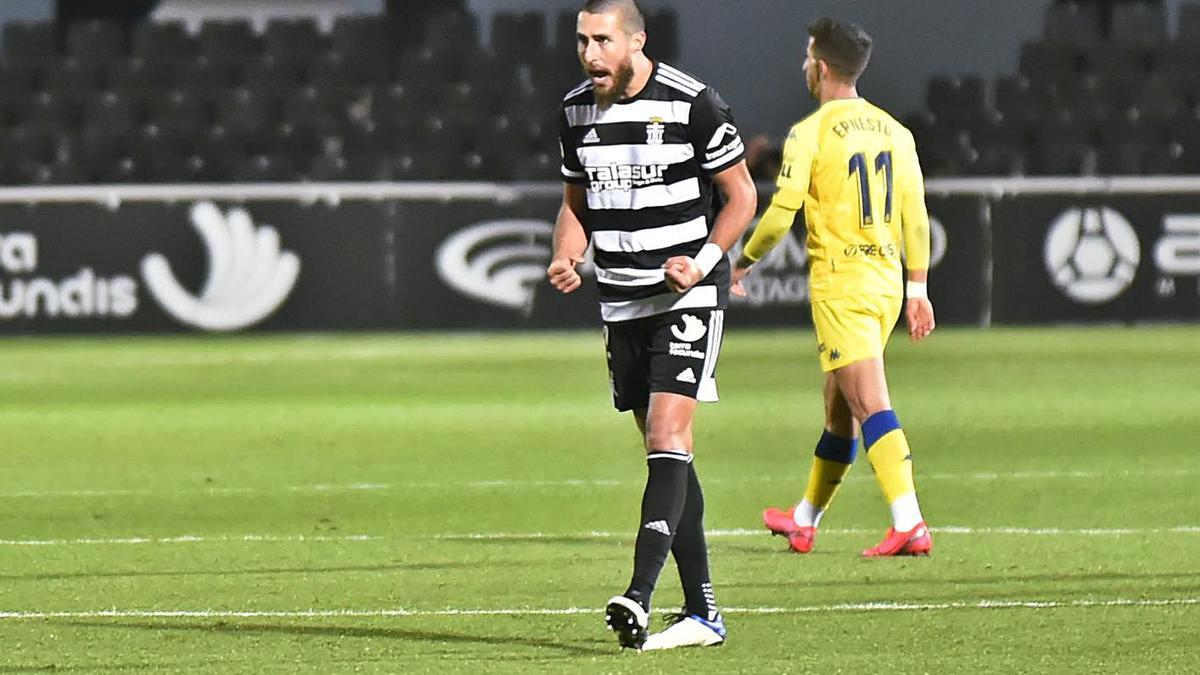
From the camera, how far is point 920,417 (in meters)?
13.6

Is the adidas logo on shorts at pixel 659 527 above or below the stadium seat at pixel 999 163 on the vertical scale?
above

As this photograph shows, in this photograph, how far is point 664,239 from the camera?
6219 mm

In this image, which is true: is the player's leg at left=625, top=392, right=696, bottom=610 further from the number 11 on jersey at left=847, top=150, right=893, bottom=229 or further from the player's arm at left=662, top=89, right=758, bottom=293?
the number 11 on jersey at left=847, top=150, right=893, bottom=229

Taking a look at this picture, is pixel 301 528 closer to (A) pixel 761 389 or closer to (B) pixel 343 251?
(A) pixel 761 389

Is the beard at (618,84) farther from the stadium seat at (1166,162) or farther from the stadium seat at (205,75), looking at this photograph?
the stadium seat at (205,75)

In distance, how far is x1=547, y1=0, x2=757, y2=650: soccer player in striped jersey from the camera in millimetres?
6066

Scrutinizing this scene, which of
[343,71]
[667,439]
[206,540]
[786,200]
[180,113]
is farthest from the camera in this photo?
[343,71]

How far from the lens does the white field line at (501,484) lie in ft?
34.1

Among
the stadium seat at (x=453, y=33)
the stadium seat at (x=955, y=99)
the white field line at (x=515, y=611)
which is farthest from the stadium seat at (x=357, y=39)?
the white field line at (x=515, y=611)

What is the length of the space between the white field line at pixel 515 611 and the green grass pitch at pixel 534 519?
0.02m

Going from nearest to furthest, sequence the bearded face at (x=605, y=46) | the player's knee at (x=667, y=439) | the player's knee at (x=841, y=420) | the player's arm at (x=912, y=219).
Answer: the bearded face at (x=605, y=46), the player's knee at (x=667, y=439), the player's arm at (x=912, y=219), the player's knee at (x=841, y=420)

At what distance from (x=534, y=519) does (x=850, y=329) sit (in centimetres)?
188

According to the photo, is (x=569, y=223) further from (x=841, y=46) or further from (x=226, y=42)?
(x=226, y=42)

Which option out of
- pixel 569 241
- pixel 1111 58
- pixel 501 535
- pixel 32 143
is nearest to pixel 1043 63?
pixel 1111 58
